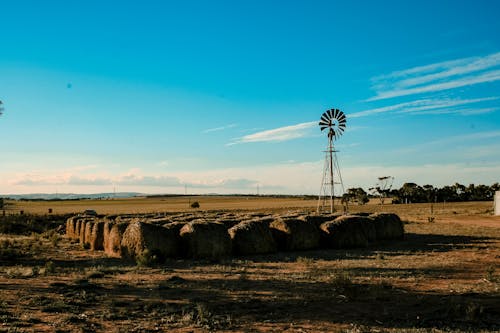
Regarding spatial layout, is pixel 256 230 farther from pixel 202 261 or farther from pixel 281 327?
pixel 281 327

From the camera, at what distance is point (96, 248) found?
25.1 meters

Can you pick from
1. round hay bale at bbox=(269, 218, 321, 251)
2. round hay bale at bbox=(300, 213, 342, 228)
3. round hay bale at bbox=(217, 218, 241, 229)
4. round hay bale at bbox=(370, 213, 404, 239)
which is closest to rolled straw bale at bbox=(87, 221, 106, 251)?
round hay bale at bbox=(217, 218, 241, 229)

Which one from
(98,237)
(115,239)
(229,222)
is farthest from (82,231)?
(229,222)

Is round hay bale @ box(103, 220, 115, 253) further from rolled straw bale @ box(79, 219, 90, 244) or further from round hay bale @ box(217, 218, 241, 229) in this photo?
round hay bale @ box(217, 218, 241, 229)

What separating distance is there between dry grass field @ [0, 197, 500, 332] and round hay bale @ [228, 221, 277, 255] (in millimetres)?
1285

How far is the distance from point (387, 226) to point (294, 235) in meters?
8.47

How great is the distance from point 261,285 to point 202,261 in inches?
231

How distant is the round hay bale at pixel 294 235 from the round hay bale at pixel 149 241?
5507 millimetres

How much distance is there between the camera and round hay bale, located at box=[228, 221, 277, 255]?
21.2 m

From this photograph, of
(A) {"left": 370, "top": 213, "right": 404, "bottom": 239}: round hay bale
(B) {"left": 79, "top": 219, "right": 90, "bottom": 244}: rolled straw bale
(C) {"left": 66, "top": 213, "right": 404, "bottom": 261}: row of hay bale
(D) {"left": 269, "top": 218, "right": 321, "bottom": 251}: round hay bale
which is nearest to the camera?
(C) {"left": 66, "top": 213, "right": 404, "bottom": 261}: row of hay bale

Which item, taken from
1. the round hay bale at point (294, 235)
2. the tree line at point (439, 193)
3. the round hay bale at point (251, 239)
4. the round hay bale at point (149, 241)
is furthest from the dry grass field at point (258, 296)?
the tree line at point (439, 193)

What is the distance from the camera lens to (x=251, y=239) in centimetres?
2133

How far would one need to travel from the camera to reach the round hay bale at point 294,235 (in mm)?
23078

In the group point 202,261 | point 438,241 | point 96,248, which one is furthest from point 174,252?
point 438,241
